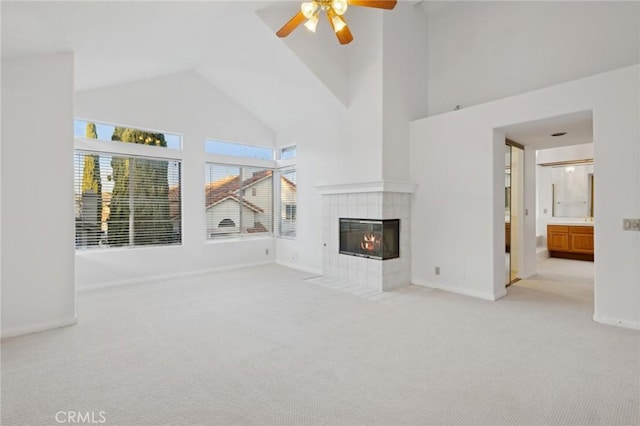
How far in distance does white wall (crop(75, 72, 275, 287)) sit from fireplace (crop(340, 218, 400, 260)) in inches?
91.3

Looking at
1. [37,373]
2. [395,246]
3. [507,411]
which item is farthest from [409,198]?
[37,373]

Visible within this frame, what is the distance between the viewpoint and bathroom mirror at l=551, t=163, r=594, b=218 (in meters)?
7.41

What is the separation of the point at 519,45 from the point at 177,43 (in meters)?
4.55

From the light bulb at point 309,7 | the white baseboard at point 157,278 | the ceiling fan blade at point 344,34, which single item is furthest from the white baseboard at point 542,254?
the light bulb at point 309,7

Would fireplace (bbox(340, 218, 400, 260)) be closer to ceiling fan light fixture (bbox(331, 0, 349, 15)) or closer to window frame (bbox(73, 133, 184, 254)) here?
ceiling fan light fixture (bbox(331, 0, 349, 15))

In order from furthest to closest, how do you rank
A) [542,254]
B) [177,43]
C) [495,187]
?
[542,254], [495,187], [177,43]

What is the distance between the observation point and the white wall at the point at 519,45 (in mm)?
3770

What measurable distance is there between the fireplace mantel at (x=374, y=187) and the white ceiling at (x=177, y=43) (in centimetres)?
135

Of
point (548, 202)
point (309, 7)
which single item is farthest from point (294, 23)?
point (548, 202)

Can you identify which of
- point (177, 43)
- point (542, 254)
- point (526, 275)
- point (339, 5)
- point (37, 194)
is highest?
point (177, 43)

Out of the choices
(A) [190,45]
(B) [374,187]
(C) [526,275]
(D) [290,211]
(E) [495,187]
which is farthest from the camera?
(D) [290,211]

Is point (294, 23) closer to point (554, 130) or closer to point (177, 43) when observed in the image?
point (177, 43)

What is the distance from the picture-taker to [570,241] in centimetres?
695

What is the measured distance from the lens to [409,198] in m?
5.05
